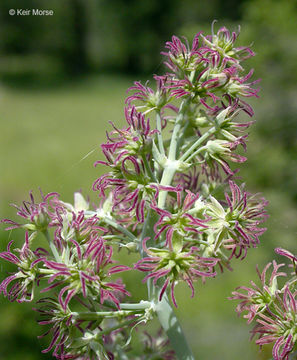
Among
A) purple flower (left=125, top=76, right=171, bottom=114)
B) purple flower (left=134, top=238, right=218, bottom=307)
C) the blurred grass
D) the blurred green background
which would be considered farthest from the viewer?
the blurred green background

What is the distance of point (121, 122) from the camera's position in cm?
92

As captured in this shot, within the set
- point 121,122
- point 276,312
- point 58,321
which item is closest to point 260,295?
point 276,312

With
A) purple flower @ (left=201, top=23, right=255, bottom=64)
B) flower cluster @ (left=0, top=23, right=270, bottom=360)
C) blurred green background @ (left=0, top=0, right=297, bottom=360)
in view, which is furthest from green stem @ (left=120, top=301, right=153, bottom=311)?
purple flower @ (left=201, top=23, right=255, bottom=64)

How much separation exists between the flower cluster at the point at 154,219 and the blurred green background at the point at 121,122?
4.1 inches

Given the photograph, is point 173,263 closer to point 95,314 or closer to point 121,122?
point 95,314

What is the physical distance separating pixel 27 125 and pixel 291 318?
323 inches

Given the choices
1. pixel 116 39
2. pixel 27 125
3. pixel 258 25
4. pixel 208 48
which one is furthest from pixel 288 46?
pixel 116 39

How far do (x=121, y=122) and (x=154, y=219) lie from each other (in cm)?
29

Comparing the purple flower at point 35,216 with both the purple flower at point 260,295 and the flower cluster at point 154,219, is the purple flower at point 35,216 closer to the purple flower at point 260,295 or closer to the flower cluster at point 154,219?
the flower cluster at point 154,219

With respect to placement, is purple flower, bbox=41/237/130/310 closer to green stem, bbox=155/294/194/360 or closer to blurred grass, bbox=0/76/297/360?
green stem, bbox=155/294/194/360

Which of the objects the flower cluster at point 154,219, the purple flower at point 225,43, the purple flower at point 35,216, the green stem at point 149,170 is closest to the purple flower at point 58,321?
the flower cluster at point 154,219

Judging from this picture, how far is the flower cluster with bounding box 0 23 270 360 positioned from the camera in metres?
0.63

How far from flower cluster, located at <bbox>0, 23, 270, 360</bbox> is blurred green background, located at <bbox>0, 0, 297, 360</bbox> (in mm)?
105

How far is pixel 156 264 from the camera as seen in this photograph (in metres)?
0.62
